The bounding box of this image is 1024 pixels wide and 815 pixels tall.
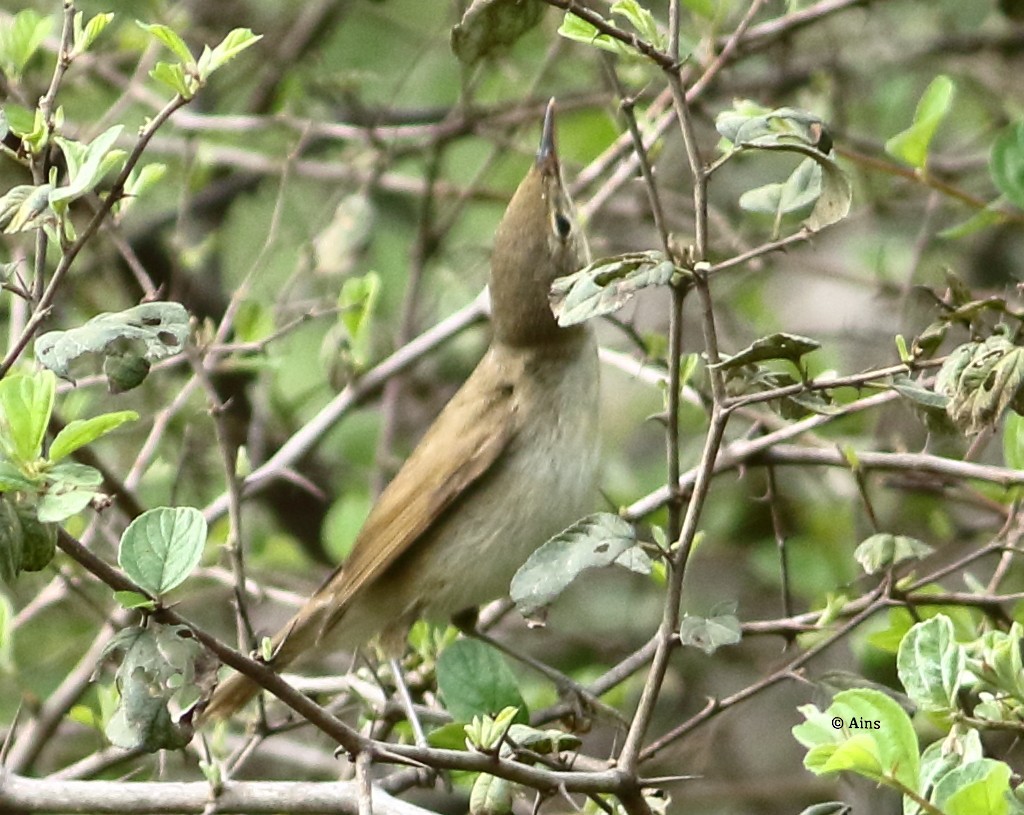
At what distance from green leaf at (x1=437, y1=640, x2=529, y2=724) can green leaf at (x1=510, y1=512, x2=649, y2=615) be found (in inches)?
18.2

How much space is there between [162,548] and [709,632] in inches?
27.6

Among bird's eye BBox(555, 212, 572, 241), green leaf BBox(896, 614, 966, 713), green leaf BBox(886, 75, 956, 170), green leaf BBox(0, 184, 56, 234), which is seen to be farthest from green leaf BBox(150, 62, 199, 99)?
bird's eye BBox(555, 212, 572, 241)

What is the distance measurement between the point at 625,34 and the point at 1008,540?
1.11 meters

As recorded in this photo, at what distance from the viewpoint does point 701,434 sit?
4.16 metres

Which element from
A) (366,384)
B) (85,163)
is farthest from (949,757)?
(366,384)

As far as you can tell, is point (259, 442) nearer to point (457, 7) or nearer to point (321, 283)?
point (321, 283)

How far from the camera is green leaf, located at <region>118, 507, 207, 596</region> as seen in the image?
1.75 meters

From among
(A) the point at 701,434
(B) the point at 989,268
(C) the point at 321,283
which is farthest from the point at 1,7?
(B) the point at 989,268

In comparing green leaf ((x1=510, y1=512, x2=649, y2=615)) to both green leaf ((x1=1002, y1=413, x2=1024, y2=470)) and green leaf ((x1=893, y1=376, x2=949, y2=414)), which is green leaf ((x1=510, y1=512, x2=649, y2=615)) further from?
green leaf ((x1=1002, y1=413, x2=1024, y2=470))

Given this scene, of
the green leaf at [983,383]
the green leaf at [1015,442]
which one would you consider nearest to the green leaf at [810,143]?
the green leaf at [983,383]

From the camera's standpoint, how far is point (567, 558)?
1880mm

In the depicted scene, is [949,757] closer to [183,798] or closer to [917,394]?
[917,394]

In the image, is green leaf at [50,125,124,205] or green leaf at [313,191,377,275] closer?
green leaf at [50,125,124,205]

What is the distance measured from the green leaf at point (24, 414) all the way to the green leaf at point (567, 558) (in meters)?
0.61
